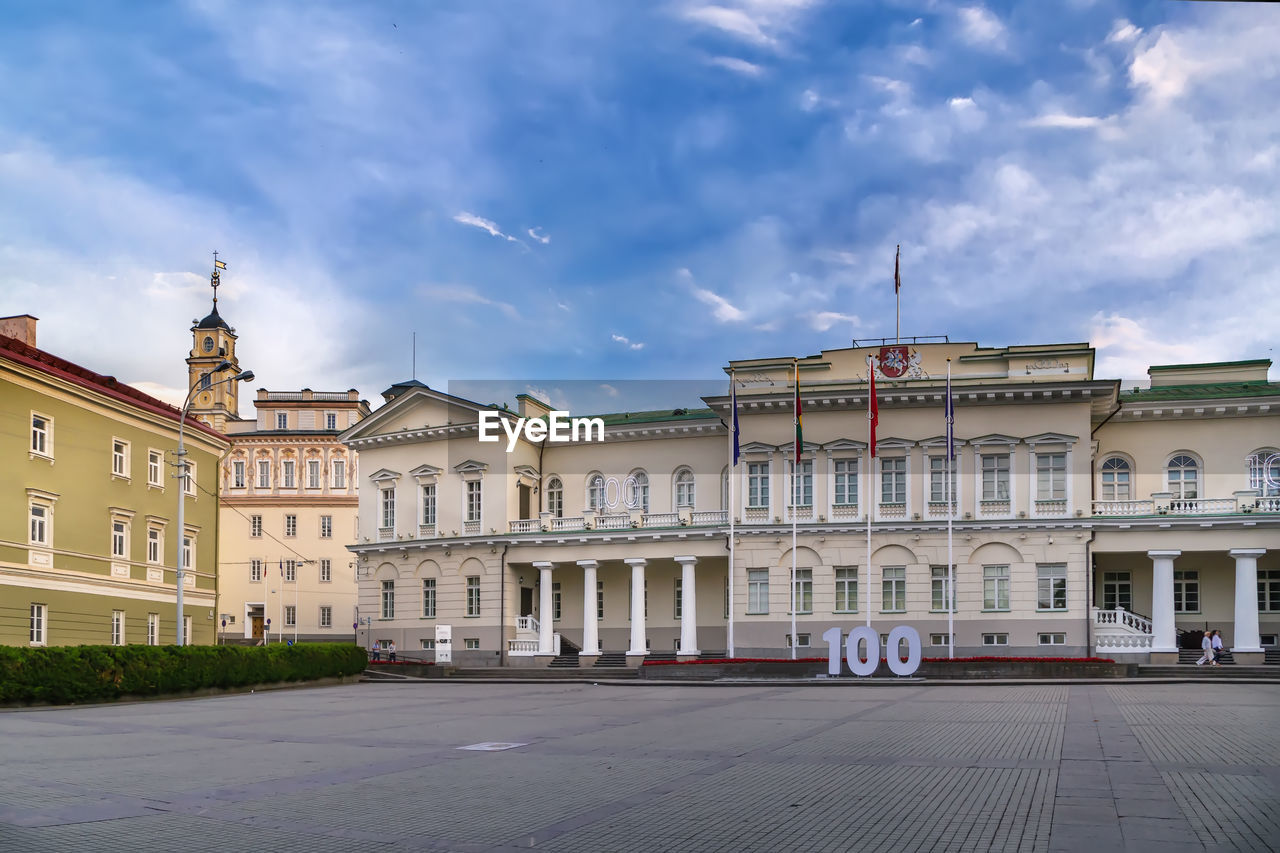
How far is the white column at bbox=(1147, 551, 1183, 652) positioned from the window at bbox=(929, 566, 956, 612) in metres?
7.62

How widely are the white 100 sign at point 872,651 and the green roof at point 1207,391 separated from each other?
716 inches

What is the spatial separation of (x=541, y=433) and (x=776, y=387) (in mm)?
13332

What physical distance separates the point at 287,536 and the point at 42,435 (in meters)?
46.3

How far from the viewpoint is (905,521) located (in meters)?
45.8

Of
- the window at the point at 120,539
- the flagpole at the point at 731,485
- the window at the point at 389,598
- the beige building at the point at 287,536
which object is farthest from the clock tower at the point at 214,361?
the flagpole at the point at 731,485

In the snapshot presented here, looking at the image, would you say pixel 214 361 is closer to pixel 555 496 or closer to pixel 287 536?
pixel 287 536

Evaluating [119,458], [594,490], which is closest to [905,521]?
[594,490]

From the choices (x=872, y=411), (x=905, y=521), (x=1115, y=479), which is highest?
(x=872, y=411)

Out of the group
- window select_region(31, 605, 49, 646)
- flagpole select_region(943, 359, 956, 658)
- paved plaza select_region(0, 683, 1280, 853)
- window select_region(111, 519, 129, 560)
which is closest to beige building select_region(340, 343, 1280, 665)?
flagpole select_region(943, 359, 956, 658)

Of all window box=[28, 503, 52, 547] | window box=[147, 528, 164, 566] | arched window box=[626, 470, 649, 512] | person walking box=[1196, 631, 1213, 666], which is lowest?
person walking box=[1196, 631, 1213, 666]

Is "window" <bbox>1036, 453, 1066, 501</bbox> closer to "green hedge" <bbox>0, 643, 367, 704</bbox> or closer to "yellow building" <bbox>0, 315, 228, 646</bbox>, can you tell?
"green hedge" <bbox>0, 643, 367, 704</bbox>

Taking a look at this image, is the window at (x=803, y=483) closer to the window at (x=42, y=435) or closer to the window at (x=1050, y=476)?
the window at (x=1050, y=476)

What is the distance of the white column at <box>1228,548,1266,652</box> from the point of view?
4066 cm

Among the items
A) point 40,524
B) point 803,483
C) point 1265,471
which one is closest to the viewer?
point 40,524
